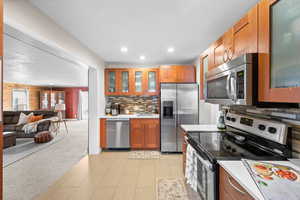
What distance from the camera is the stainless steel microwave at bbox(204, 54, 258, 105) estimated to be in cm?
119

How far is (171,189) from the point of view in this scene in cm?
233

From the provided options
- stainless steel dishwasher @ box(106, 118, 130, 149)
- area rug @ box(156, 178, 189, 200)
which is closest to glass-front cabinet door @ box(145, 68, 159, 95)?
stainless steel dishwasher @ box(106, 118, 130, 149)

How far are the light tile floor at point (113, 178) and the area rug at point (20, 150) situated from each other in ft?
5.17

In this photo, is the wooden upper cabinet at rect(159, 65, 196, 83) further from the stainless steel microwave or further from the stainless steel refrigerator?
the stainless steel microwave

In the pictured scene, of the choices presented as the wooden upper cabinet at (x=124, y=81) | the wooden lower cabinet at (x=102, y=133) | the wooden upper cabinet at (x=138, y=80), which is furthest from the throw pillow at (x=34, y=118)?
the wooden upper cabinet at (x=138, y=80)

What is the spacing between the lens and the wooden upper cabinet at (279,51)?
2.93 feet

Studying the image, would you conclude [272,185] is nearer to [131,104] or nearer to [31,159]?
[131,104]

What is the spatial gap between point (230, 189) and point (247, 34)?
1.20m

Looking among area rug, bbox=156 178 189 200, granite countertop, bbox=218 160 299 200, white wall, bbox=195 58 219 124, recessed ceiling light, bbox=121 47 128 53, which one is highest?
recessed ceiling light, bbox=121 47 128 53

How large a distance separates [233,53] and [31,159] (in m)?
4.49

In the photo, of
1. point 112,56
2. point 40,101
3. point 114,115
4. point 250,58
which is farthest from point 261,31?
point 40,101

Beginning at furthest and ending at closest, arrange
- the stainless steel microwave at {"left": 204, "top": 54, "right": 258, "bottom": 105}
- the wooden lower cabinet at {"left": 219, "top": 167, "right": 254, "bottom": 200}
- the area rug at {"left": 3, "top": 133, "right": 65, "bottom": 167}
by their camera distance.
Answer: the area rug at {"left": 3, "top": 133, "right": 65, "bottom": 167}
the stainless steel microwave at {"left": 204, "top": 54, "right": 258, "bottom": 105}
the wooden lower cabinet at {"left": 219, "top": 167, "right": 254, "bottom": 200}

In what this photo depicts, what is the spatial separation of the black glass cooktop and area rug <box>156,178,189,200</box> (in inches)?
33.8

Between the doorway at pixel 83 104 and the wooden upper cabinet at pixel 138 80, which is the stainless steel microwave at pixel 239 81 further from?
the doorway at pixel 83 104
